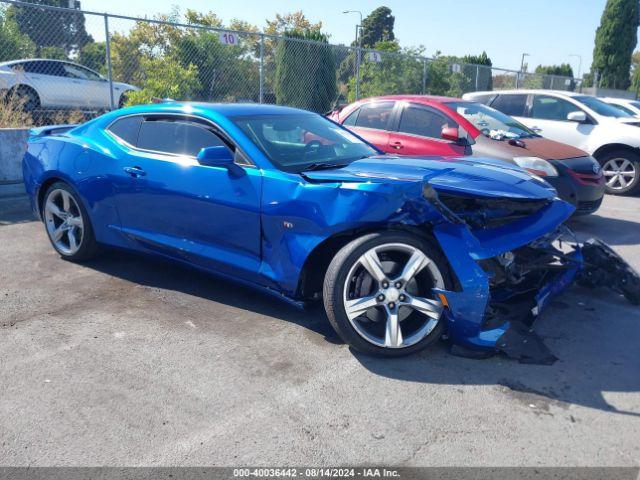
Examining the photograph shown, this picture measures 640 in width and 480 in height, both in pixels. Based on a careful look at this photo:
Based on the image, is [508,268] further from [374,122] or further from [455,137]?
[374,122]

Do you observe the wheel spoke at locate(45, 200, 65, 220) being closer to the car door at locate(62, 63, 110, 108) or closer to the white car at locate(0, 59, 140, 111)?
the white car at locate(0, 59, 140, 111)

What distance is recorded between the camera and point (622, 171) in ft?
30.9

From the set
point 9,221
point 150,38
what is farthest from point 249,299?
point 150,38

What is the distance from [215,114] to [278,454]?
2.64 m

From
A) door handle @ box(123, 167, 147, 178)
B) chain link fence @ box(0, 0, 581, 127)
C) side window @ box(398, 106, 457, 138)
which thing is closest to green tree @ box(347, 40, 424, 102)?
chain link fence @ box(0, 0, 581, 127)

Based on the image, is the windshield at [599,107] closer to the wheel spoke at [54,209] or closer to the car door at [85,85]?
the wheel spoke at [54,209]

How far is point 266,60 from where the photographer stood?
14195 millimetres

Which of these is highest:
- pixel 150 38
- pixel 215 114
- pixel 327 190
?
pixel 150 38

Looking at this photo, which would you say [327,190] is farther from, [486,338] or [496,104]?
[496,104]

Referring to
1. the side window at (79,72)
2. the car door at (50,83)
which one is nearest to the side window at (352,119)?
the side window at (79,72)

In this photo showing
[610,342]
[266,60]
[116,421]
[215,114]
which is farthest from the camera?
[266,60]

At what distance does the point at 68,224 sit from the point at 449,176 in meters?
3.47

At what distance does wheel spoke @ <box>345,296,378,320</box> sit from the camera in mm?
3389

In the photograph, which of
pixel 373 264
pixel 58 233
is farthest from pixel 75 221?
pixel 373 264
